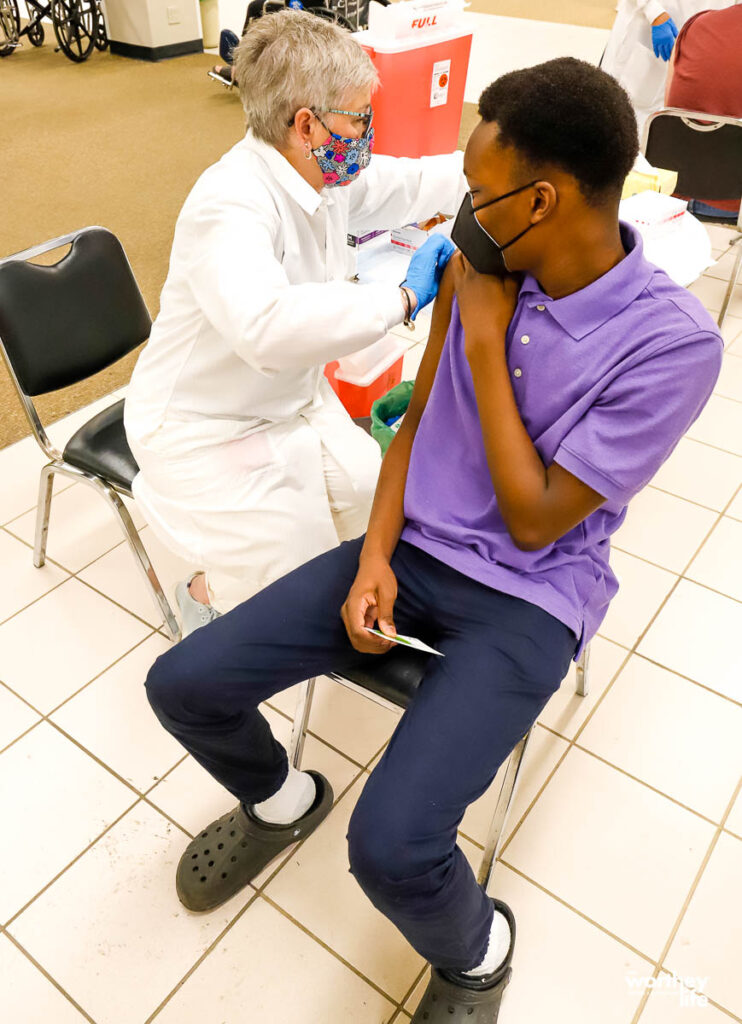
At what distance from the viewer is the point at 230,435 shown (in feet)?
4.86

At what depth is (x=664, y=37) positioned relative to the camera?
11.0 feet

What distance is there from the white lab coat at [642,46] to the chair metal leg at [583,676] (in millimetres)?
2866

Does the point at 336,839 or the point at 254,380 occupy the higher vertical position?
the point at 254,380

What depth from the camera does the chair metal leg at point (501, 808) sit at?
119cm

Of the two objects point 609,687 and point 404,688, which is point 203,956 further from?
point 609,687

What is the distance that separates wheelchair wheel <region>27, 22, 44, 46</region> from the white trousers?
22.3 feet

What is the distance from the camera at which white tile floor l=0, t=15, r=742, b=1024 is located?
124 centimetres

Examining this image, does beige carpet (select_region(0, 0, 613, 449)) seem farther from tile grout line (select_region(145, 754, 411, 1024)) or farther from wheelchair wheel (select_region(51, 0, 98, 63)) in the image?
tile grout line (select_region(145, 754, 411, 1024))

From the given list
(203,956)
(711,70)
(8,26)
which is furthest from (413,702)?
(8,26)

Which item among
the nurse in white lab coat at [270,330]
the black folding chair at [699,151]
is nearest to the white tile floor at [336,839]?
the nurse in white lab coat at [270,330]

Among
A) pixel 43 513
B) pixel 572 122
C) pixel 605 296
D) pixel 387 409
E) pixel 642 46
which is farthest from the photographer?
pixel 642 46

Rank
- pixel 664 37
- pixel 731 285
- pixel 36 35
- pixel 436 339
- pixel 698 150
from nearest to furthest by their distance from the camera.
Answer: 1. pixel 436 339
2. pixel 698 150
3. pixel 731 285
4. pixel 664 37
5. pixel 36 35

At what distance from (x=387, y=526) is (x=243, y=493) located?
38 cm

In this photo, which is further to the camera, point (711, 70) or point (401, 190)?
point (711, 70)
